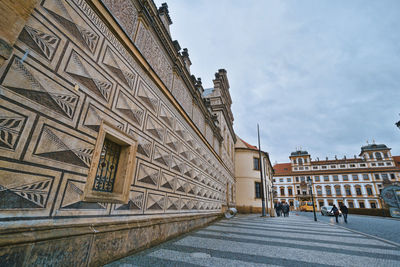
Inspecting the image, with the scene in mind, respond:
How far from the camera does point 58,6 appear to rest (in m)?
2.63

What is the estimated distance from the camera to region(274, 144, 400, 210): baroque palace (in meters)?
48.6

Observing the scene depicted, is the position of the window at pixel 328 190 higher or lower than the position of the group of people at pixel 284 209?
higher

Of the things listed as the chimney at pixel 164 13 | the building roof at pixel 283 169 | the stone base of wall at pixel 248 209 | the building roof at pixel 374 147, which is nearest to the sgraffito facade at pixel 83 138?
the chimney at pixel 164 13

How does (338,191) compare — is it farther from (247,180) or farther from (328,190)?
(247,180)

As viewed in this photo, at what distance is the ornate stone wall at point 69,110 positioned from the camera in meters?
2.05

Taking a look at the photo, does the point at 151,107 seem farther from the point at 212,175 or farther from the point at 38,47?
the point at 212,175

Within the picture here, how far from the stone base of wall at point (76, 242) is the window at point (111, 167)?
0.48m

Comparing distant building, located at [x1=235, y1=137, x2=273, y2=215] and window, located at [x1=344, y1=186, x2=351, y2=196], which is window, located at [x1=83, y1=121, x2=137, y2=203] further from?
window, located at [x1=344, y1=186, x2=351, y2=196]

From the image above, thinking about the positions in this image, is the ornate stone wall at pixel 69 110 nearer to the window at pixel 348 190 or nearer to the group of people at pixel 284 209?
the group of people at pixel 284 209

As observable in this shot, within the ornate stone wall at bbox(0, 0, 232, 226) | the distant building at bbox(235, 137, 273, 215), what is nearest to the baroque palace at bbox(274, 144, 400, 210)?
the distant building at bbox(235, 137, 273, 215)

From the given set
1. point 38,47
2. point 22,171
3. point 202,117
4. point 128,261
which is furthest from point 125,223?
point 202,117

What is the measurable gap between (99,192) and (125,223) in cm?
93

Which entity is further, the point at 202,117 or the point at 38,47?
the point at 202,117

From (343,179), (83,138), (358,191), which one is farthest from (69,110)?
(358,191)
